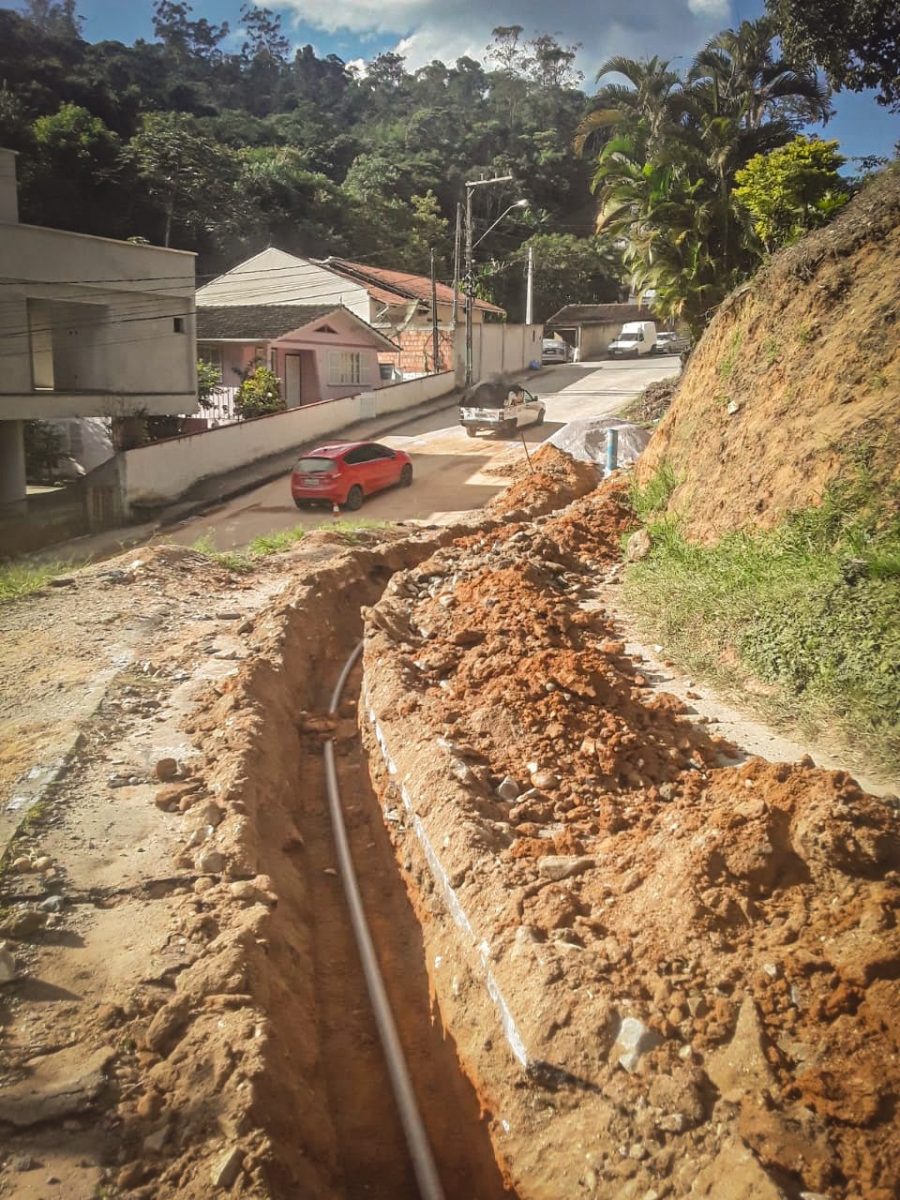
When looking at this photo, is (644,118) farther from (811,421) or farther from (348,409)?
(811,421)

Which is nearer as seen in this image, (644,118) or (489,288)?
(644,118)

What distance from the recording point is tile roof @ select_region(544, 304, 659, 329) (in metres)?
60.3

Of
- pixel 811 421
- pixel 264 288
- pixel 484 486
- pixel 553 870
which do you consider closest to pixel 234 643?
pixel 553 870

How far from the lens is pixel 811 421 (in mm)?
11844

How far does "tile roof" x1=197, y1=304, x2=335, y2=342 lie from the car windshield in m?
13.2

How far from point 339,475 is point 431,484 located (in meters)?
3.96

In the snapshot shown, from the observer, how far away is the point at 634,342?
57.1 m

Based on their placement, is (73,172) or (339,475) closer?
(339,475)

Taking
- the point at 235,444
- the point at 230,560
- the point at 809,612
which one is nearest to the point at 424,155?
the point at 235,444

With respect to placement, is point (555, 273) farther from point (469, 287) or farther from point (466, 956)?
point (466, 956)

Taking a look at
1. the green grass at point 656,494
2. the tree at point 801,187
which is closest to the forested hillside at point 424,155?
the tree at point 801,187

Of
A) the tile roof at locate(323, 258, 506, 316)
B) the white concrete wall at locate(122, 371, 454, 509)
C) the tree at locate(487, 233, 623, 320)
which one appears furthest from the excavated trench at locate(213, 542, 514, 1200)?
the tree at locate(487, 233, 623, 320)

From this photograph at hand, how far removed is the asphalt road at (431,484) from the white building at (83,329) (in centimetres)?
482

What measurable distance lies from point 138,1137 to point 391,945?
2638 mm
